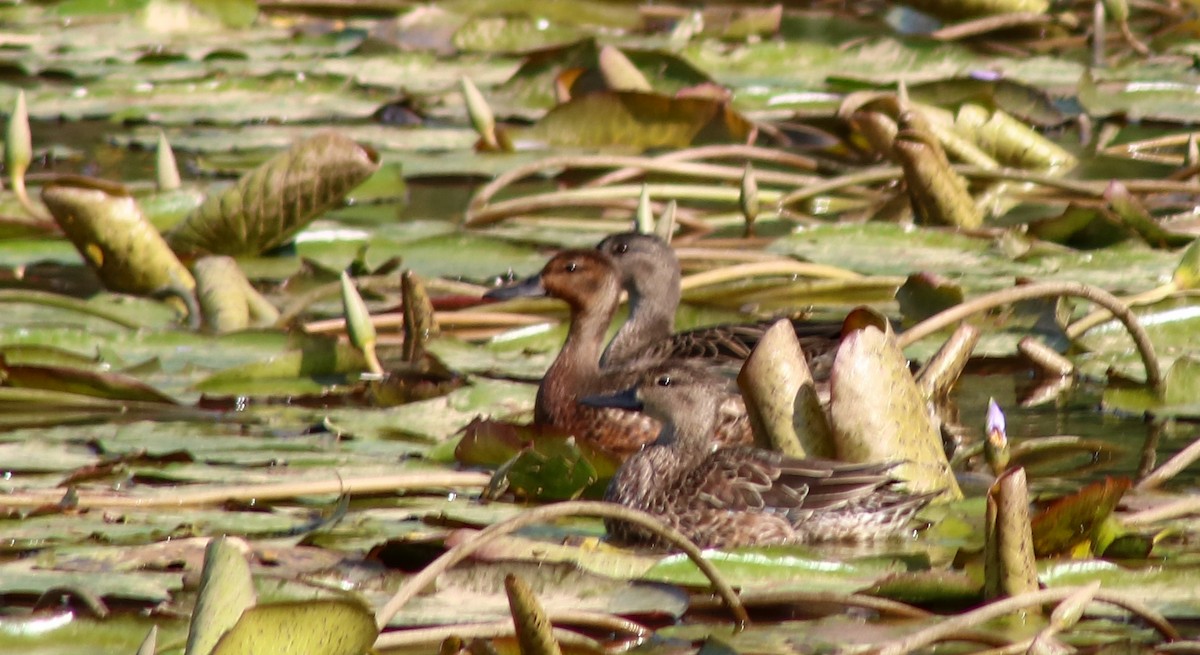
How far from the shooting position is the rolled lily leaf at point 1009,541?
2898 mm

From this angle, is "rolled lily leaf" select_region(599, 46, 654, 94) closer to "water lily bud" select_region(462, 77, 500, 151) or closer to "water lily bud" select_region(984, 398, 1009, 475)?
"water lily bud" select_region(462, 77, 500, 151)

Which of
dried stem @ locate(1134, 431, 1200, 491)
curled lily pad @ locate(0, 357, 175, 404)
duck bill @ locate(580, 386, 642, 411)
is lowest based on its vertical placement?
curled lily pad @ locate(0, 357, 175, 404)

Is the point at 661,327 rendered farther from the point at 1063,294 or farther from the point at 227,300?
the point at 1063,294

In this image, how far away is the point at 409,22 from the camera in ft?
33.8

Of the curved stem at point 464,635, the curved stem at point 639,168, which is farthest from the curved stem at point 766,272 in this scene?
the curved stem at point 464,635

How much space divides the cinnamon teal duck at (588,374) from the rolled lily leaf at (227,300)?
0.65 meters

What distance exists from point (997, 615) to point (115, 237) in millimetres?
3597

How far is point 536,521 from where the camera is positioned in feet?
9.68

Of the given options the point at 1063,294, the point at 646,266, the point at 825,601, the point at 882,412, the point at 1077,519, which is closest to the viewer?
the point at 825,601

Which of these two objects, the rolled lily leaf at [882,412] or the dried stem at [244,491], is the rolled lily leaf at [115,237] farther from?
the rolled lily leaf at [882,412]

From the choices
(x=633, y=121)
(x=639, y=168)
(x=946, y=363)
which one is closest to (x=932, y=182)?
(x=639, y=168)

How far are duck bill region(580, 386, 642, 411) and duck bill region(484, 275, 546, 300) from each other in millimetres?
1046

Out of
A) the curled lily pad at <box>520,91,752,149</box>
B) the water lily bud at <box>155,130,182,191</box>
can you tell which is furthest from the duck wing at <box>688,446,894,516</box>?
the curled lily pad at <box>520,91,752,149</box>

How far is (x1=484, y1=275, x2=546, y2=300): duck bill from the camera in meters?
5.41
